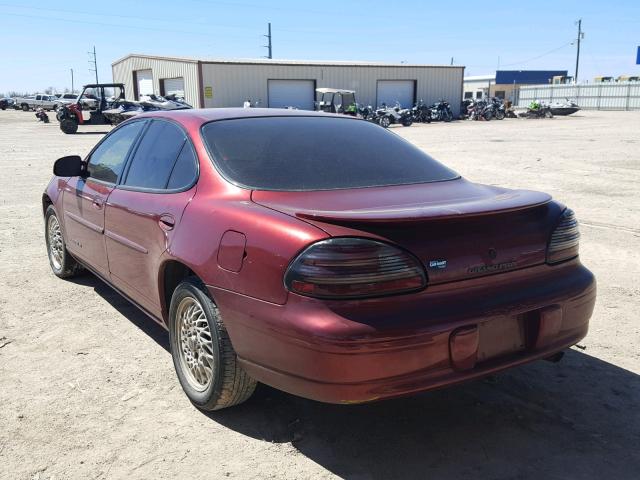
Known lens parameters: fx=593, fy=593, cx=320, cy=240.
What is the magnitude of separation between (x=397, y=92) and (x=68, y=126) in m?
23.9

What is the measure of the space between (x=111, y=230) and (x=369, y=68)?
125 ft

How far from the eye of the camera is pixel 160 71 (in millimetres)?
39531

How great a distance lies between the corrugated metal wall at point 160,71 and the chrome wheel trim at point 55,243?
3076cm

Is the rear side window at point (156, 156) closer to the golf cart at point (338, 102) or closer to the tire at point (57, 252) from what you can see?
the tire at point (57, 252)

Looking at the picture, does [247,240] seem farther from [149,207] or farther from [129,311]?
[129,311]

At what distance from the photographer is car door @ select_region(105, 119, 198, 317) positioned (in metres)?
3.21

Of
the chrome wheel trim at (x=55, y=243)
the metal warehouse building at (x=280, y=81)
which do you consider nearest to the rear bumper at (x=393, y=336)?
the chrome wheel trim at (x=55, y=243)

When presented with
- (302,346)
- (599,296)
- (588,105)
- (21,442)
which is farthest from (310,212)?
(588,105)

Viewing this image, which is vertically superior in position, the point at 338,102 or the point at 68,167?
the point at 338,102

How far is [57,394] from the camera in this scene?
10.7 ft

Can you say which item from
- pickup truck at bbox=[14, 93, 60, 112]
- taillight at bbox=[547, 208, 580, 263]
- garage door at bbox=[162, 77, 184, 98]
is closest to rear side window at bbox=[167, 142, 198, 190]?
taillight at bbox=[547, 208, 580, 263]

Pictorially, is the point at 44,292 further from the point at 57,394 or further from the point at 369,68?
the point at 369,68

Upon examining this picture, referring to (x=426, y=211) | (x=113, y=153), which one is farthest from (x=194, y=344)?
(x=113, y=153)

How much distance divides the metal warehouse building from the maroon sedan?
32393mm
